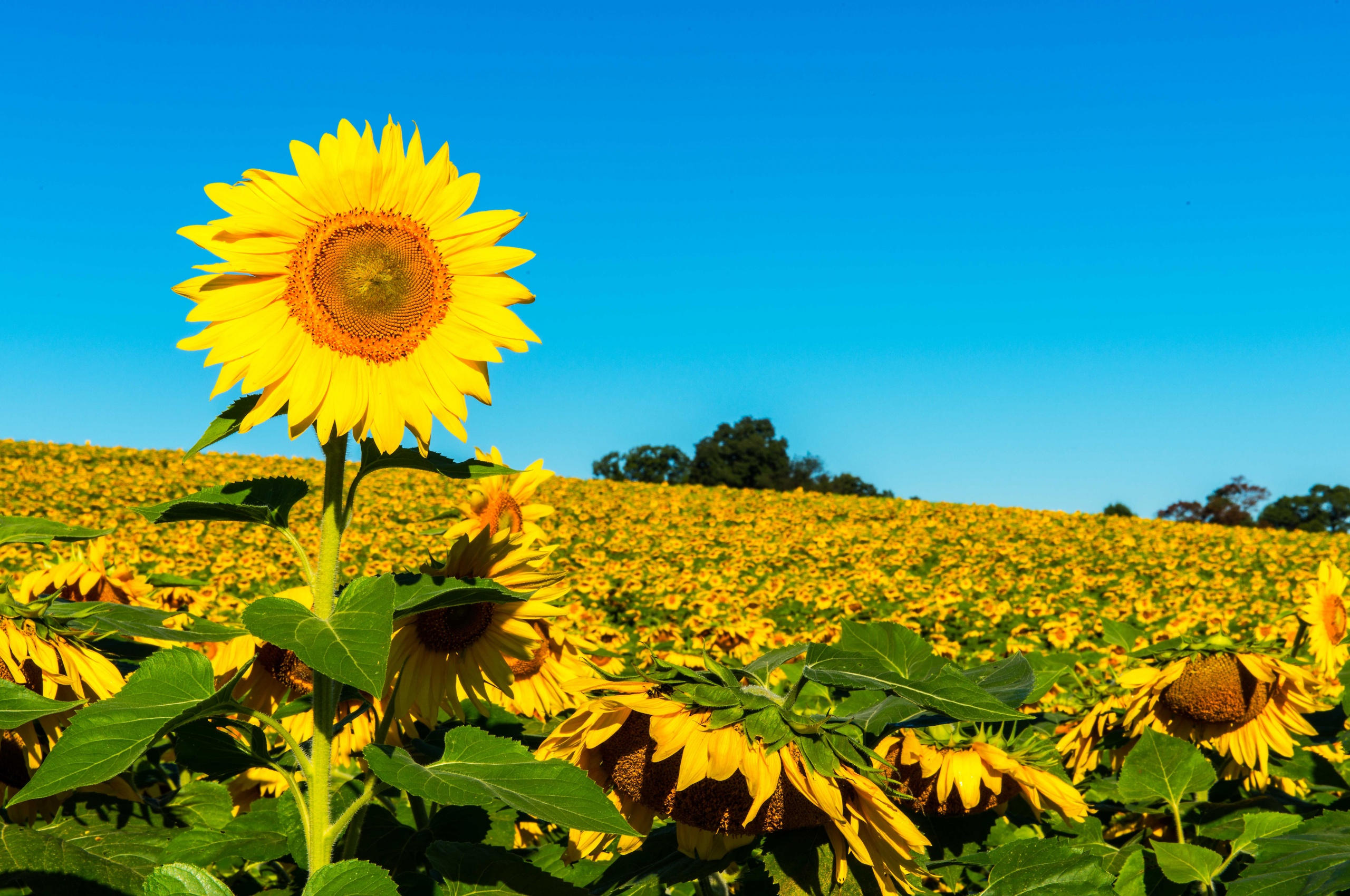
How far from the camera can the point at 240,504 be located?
1.51m

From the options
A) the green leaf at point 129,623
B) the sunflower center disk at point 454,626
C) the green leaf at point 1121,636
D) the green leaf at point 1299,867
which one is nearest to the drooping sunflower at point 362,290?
the green leaf at point 129,623

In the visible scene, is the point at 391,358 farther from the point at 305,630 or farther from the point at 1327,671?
the point at 1327,671

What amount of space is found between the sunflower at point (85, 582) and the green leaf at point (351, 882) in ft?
4.63

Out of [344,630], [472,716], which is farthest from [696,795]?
[472,716]

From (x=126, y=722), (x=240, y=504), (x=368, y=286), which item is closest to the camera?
(x=126, y=722)

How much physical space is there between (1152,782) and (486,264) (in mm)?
1962

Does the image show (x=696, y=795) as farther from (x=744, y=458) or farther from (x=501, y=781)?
(x=744, y=458)

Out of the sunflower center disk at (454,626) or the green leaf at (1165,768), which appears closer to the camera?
the sunflower center disk at (454,626)

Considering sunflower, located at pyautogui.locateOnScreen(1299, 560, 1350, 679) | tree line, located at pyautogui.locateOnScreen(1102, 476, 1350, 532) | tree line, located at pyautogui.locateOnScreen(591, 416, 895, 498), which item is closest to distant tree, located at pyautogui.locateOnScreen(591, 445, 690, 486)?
tree line, located at pyautogui.locateOnScreen(591, 416, 895, 498)

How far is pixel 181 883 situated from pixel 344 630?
1.29 ft

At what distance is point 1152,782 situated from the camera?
2168 mm

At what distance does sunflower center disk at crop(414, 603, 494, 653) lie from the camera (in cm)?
191

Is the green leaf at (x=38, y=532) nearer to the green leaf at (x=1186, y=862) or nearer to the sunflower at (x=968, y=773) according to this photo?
the sunflower at (x=968, y=773)

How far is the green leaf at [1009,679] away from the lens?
1.49m
